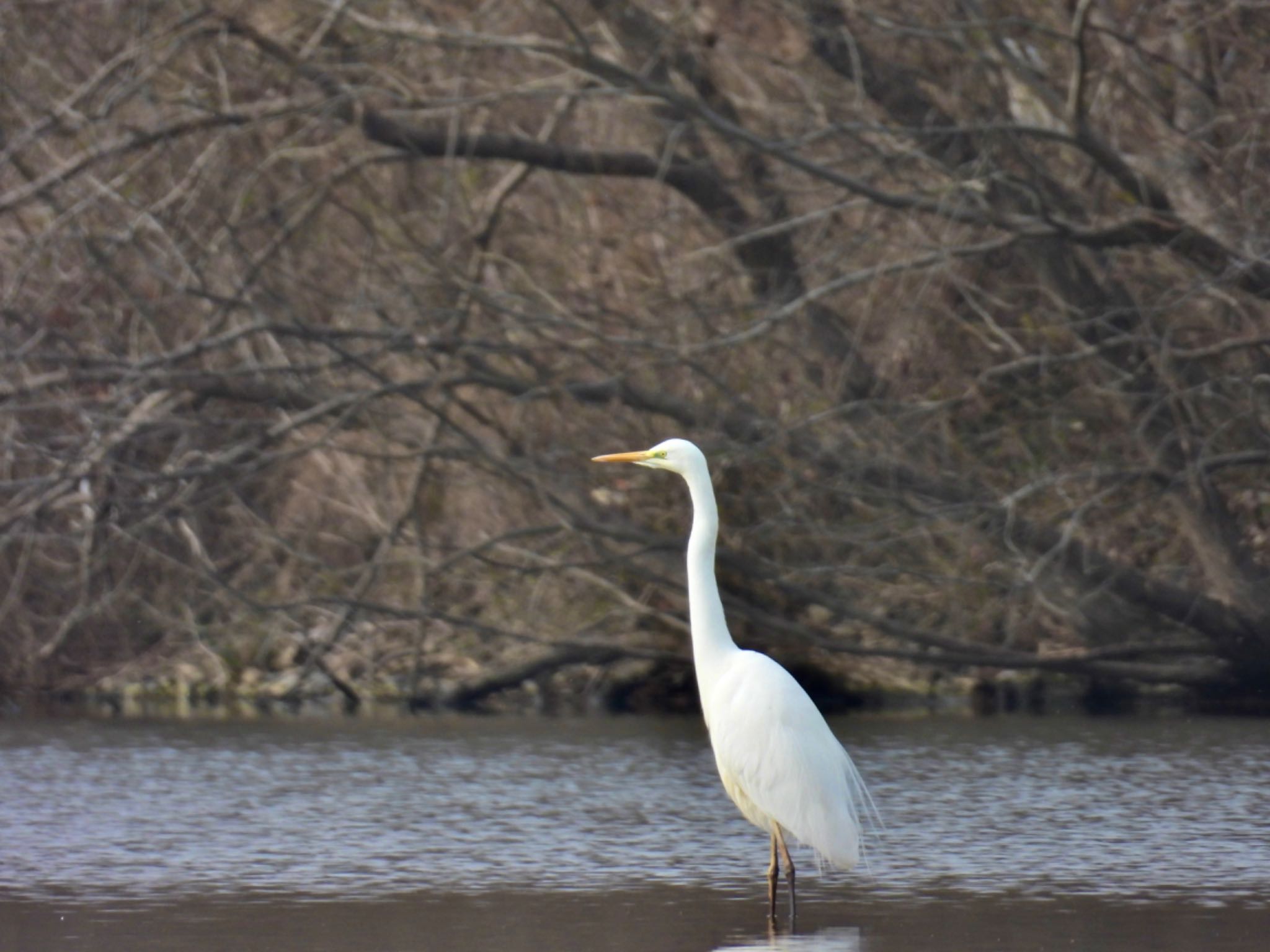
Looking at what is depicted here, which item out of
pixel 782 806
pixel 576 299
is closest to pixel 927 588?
pixel 576 299

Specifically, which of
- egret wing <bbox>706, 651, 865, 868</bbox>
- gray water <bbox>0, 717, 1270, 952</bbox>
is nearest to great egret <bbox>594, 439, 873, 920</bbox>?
egret wing <bbox>706, 651, 865, 868</bbox>

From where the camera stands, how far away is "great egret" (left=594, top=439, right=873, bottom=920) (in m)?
7.08

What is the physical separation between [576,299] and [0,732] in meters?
4.59

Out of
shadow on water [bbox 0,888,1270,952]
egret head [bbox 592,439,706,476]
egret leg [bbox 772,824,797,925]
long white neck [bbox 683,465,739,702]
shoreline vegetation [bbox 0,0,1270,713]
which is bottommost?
shadow on water [bbox 0,888,1270,952]

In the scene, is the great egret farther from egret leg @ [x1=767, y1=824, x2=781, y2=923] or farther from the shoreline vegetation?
the shoreline vegetation

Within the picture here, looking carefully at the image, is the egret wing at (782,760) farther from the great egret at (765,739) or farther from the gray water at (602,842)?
the gray water at (602,842)

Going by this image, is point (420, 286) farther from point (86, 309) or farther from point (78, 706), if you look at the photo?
point (78, 706)

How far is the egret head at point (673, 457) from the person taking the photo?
7793 millimetres

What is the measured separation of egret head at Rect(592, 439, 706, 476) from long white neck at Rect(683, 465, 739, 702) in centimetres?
Answer: 4

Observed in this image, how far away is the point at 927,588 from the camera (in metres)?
13.6

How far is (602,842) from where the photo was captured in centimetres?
830

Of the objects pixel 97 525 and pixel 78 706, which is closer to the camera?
pixel 97 525

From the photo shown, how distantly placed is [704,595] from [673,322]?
498cm

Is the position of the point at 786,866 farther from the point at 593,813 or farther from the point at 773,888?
the point at 593,813
